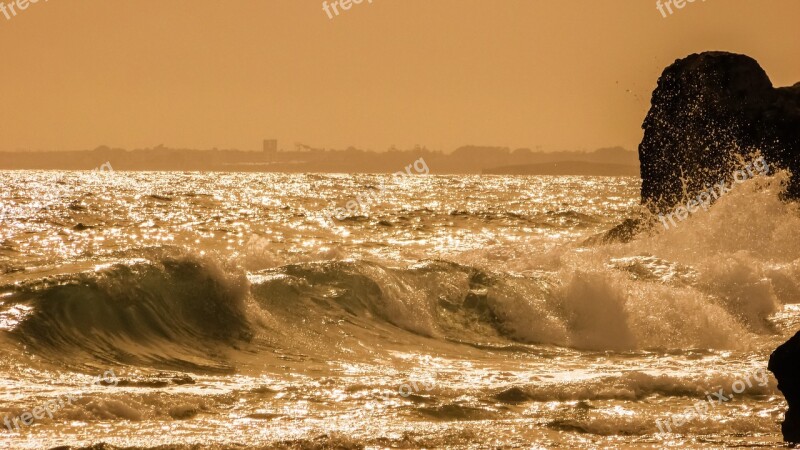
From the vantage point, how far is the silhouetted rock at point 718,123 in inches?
859

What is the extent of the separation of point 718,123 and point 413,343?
12637 millimetres

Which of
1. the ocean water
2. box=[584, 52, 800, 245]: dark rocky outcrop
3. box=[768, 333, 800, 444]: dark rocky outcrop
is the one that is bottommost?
the ocean water

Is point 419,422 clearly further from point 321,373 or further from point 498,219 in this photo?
point 498,219

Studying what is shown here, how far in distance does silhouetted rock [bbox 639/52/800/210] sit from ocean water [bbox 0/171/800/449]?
97 cm

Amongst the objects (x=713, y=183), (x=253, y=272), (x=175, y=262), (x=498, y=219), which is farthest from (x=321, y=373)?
(x=498, y=219)

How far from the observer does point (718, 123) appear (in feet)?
73.4

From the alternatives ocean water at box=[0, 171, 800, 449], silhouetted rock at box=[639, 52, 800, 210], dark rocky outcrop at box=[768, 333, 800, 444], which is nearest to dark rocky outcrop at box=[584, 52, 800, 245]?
silhouetted rock at box=[639, 52, 800, 210]

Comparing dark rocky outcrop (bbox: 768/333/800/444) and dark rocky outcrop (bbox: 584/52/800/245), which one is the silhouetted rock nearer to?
dark rocky outcrop (bbox: 584/52/800/245)

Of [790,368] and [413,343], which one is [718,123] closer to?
[413,343]

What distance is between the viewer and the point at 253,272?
49.3ft

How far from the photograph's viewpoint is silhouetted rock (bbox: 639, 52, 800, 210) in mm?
21812

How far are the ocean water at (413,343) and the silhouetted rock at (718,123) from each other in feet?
3.20

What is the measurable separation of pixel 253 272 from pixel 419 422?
7528 mm

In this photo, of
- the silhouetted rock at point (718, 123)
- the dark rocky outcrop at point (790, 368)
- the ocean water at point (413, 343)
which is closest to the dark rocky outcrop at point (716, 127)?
the silhouetted rock at point (718, 123)
